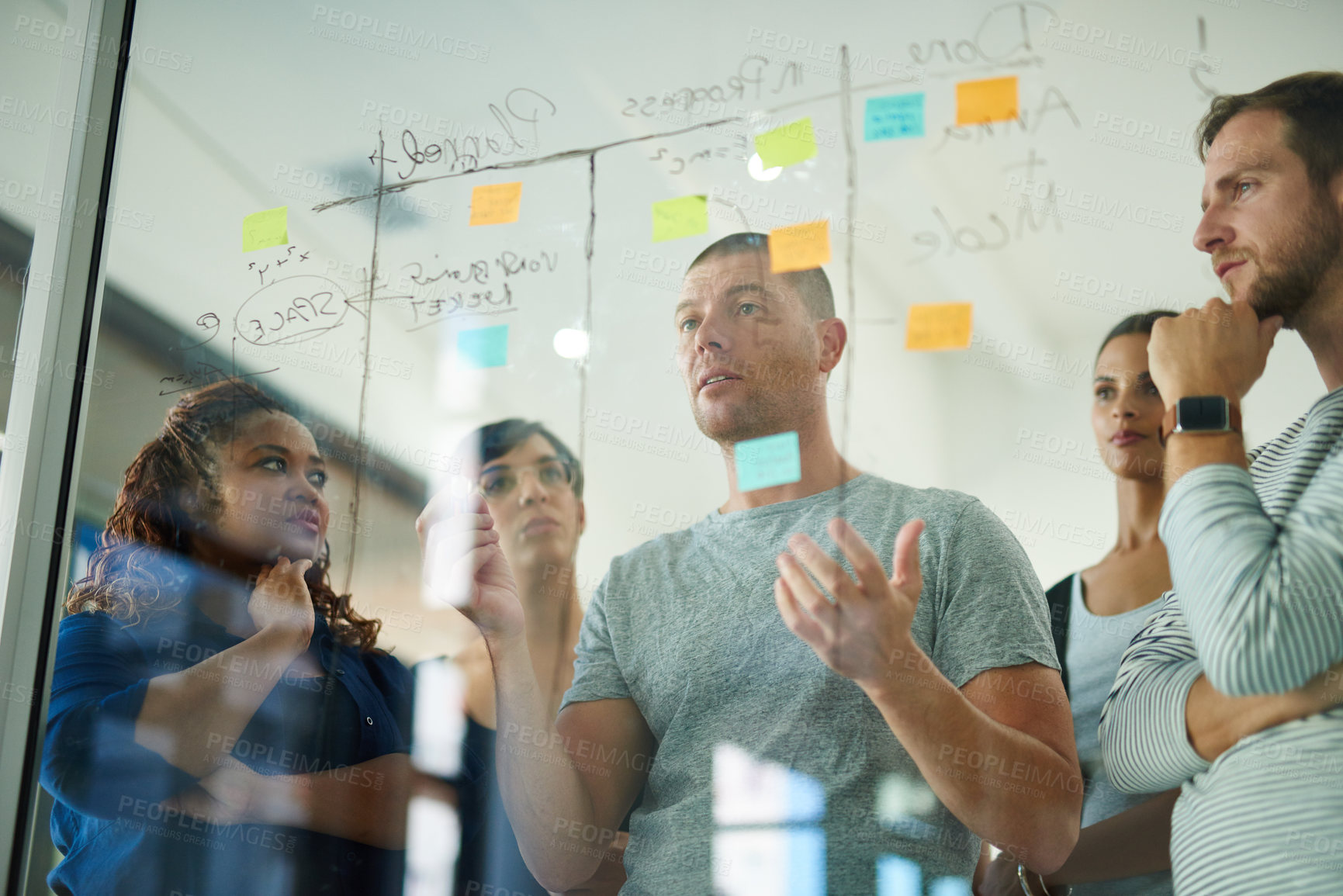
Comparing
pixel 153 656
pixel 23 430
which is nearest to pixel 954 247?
pixel 153 656

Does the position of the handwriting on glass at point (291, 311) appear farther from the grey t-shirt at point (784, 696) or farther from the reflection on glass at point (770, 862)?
the reflection on glass at point (770, 862)

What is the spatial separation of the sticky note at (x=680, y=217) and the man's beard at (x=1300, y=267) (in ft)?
2.44

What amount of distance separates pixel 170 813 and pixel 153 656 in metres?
0.25

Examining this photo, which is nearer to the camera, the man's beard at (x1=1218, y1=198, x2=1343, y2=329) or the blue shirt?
the man's beard at (x1=1218, y1=198, x2=1343, y2=329)

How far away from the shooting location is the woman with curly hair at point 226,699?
140 centimetres

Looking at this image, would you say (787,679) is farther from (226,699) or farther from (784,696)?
(226,699)

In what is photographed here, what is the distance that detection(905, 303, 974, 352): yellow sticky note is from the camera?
125cm

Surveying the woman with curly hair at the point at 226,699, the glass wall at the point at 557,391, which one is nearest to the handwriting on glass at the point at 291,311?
the glass wall at the point at 557,391

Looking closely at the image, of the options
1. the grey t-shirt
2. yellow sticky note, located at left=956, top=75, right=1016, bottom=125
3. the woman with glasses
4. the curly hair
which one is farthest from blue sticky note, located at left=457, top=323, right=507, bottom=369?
yellow sticky note, located at left=956, top=75, right=1016, bottom=125

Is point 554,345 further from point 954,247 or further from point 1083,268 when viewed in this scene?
point 1083,268

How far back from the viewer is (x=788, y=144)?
4.57 feet

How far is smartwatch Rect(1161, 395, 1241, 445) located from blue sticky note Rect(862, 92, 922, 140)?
0.53m

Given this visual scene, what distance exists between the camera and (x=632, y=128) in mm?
1495

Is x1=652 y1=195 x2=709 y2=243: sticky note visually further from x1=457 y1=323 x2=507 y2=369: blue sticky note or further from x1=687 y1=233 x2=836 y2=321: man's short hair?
x1=457 y1=323 x2=507 y2=369: blue sticky note
